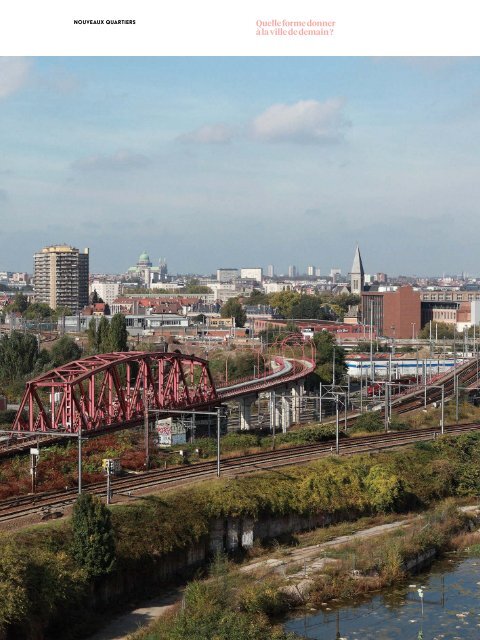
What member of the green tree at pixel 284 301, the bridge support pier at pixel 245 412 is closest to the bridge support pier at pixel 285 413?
the bridge support pier at pixel 245 412

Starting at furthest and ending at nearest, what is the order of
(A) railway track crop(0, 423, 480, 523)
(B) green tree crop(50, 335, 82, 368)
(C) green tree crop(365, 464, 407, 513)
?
(B) green tree crop(50, 335, 82, 368)
(C) green tree crop(365, 464, 407, 513)
(A) railway track crop(0, 423, 480, 523)

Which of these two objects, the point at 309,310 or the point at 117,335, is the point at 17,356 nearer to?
the point at 117,335

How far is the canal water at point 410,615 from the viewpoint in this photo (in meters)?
25.6

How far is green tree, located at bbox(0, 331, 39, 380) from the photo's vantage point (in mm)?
73312

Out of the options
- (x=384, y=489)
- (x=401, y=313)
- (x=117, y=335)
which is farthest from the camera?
(x=401, y=313)

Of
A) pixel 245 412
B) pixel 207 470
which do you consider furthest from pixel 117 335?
pixel 207 470

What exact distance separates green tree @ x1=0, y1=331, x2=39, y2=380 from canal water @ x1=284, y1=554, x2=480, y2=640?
47.3 meters

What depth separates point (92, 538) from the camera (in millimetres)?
26547

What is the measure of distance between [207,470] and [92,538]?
36.8ft

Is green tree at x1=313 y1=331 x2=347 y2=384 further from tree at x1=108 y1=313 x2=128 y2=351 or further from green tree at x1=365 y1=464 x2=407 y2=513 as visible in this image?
green tree at x1=365 y1=464 x2=407 y2=513

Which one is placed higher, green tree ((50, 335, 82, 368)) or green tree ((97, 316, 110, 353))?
green tree ((97, 316, 110, 353))

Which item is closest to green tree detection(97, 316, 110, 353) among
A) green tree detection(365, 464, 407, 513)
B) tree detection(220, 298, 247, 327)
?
green tree detection(365, 464, 407, 513)

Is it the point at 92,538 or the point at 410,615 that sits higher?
the point at 92,538

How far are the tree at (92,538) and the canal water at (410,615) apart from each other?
15.2 ft
